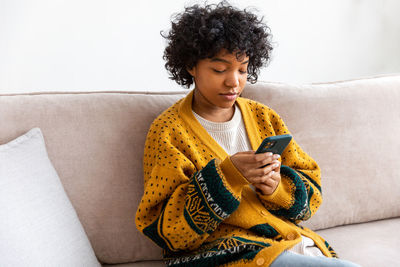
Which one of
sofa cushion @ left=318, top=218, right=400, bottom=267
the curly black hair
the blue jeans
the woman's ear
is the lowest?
sofa cushion @ left=318, top=218, right=400, bottom=267

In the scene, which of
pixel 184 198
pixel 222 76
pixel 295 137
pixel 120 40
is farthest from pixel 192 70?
pixel 120 40

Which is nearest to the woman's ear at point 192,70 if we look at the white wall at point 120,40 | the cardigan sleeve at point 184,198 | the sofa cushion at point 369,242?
the cardigan sleeve at point 184,198

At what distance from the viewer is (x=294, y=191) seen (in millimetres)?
1210

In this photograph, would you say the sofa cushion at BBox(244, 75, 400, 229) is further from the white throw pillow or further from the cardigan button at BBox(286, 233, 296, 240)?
the white throw pillow

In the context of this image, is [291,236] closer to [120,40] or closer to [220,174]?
[220,174]

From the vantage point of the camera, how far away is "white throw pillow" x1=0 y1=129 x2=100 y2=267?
106 centimetres

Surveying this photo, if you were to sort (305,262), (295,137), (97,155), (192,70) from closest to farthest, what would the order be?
(305,262) < (192,70) < (97,155) < (295,137)

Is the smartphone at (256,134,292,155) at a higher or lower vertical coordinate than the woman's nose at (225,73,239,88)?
lower

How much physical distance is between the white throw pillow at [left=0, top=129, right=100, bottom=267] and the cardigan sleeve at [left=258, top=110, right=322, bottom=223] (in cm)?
53

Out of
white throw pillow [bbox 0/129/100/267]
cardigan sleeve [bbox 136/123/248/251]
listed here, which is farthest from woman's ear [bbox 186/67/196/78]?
white throw pillow [bbox 0/129/100/267]

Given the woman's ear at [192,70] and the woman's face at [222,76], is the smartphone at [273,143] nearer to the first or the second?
the woman's face at [222,76]

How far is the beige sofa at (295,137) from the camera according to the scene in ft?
4.40

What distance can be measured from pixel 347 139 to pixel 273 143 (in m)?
0.65

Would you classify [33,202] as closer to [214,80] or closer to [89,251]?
[89,251]
